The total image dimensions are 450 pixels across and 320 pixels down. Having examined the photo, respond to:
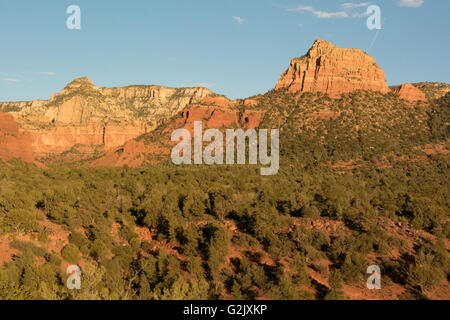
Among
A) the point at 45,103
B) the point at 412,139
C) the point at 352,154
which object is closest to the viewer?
the point at 352,154

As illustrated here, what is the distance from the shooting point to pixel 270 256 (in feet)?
72.4

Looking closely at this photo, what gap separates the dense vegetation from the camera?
17234mm

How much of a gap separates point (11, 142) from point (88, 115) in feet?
342

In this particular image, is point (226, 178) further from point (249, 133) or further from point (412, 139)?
point (412, 139)

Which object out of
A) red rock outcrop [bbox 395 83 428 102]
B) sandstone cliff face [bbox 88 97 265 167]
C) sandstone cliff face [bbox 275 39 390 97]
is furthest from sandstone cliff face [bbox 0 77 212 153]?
red rock outcrop [bbox 395 83 428 102]

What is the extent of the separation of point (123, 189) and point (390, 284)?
2683cm

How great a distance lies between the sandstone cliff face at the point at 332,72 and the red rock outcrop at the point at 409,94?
12.4 feet

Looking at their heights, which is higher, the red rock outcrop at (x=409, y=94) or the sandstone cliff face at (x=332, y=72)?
the sandstone cliff face at (x=332, y=72)

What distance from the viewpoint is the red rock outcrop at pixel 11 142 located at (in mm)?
53875

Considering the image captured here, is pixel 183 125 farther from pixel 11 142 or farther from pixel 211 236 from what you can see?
pixel 211 236

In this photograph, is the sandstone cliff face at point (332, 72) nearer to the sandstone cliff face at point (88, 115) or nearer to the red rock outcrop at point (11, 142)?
the sandstone cliff face at point (88, 115)

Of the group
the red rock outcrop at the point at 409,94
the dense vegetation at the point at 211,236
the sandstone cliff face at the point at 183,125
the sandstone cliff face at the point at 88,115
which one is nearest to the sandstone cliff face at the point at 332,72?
the red rock outcrop at the point at 409,94

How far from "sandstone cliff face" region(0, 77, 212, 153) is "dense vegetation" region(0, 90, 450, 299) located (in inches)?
2793
